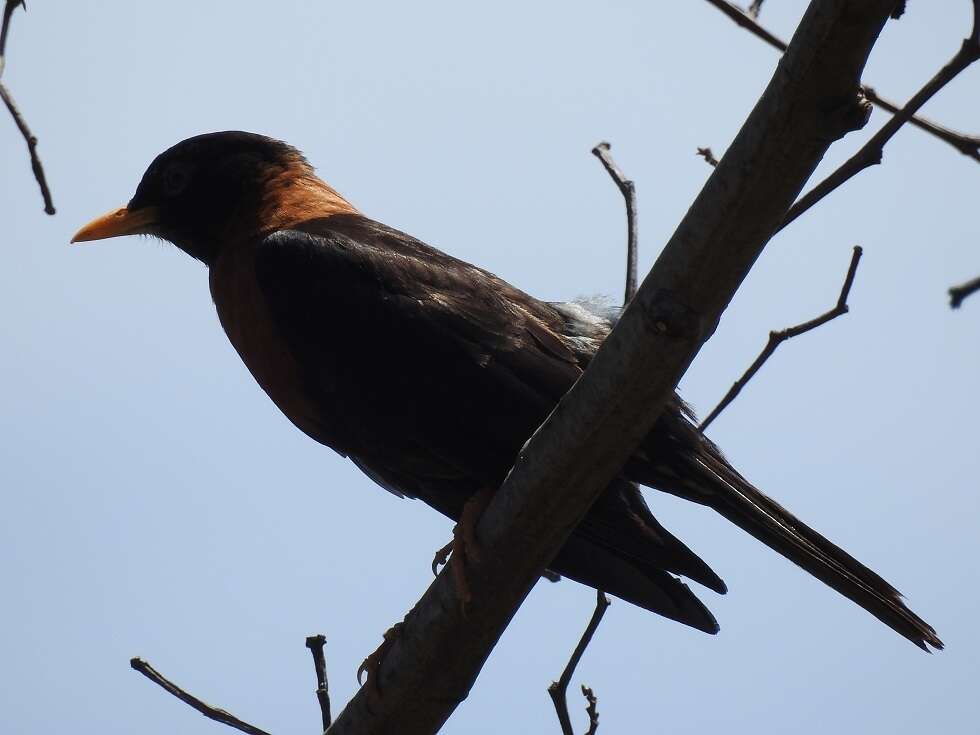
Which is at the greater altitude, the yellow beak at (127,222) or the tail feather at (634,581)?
the yellow beak at (127,222)

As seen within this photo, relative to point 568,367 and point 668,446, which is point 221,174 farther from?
point 668,446

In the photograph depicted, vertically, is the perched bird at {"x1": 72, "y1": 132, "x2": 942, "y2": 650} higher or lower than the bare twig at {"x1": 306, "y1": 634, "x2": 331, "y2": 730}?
higher

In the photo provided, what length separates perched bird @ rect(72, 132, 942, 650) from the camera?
346cm

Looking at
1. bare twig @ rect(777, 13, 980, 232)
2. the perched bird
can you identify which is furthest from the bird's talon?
bare twig @ rect(777, 13, 980, 232)

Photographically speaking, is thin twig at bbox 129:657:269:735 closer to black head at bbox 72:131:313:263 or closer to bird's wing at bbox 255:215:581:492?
bird's wing at bbox 255:215:581:492

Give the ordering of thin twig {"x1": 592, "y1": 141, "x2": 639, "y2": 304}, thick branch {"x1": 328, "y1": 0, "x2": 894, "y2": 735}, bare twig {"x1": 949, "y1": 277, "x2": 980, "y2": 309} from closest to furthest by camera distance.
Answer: bare twig {"x1": 949, "y1": 277, "x2": 980, "y2": 309}
thick branch {"x1": 328, "y1": 0, "x2": 894, "y2": 735}
thin twig {"x1": 592, "y1": 141, "x2": 639, "y2": 304}

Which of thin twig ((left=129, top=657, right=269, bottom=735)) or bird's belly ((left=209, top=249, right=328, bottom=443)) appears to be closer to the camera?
thin twig ((left=129, top=657, right=269, bottom=735))

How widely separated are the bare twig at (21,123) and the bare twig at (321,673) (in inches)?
53.6

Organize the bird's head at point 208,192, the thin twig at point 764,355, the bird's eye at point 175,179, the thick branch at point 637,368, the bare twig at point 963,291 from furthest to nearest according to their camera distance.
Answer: the bird's eye at point 175,179
the bird's head at point 208,192
the thin twig at point 764,355
the thick branch at point 637,368
the bare twig at point 963,291

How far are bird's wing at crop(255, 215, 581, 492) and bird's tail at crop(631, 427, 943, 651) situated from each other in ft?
1.56

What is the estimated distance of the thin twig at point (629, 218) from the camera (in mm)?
3557

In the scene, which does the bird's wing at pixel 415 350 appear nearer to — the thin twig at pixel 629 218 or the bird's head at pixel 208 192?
the thin twig at pixel 629 218

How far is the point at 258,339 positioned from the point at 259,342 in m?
0.01

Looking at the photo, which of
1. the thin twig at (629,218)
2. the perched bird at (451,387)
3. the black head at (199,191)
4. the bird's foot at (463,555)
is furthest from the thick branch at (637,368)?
the black head at (199,191)
